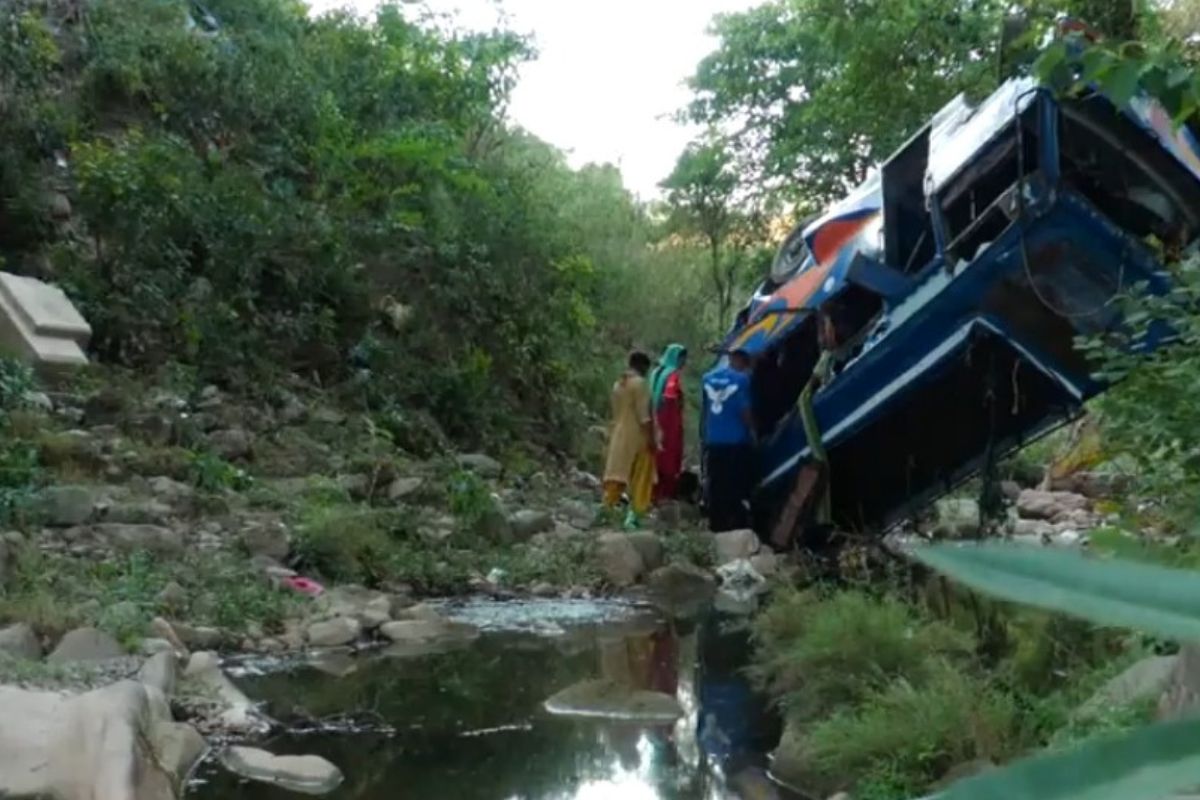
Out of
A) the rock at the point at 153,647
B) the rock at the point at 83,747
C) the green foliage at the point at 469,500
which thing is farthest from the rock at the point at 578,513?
the rock at the point at 83,747

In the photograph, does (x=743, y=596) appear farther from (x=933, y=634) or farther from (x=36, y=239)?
(x=36, y=239)

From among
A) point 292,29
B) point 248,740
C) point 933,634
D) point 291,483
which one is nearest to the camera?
point 248,740

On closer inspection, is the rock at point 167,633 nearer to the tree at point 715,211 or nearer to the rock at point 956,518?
the rock at point 956,518

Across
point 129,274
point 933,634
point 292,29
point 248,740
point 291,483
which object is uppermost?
point 292,29

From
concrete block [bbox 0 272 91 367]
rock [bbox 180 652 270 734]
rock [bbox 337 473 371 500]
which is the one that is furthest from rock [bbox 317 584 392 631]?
concrete block [bbox 0 272 91 367]

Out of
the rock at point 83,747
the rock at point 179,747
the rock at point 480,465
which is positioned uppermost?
the rock at point 480,465

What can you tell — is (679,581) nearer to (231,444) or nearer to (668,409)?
(668,409)

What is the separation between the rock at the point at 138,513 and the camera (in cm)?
818

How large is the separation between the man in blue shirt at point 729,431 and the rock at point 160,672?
457cm

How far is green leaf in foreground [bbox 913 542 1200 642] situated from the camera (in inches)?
27.9

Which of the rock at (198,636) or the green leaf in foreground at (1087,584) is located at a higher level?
the green leaf in foreground at (1087,584)

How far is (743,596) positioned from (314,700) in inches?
143

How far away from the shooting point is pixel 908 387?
8.27 m

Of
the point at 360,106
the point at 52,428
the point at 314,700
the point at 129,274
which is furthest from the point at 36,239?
the point at 314,700
